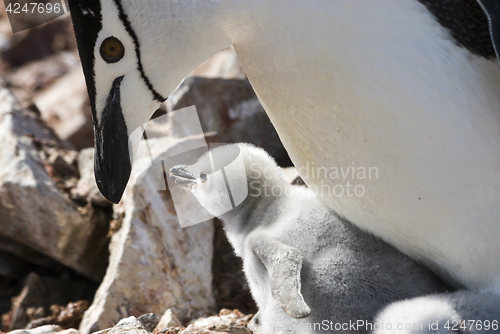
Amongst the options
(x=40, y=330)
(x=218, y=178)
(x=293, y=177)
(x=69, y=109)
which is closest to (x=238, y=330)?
(x=218, y=178)

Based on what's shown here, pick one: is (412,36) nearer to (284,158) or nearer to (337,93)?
(337,93)

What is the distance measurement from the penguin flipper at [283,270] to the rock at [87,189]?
985 millimetres

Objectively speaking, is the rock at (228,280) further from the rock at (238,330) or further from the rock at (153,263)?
the rock at (238,330)

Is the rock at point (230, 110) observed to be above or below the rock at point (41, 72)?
above

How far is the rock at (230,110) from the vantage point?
2.44m

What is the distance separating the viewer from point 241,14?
1062 millimetres

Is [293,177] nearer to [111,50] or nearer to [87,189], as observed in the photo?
[87,189]

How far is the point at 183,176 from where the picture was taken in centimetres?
164

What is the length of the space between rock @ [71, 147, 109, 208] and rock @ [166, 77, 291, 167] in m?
0.46

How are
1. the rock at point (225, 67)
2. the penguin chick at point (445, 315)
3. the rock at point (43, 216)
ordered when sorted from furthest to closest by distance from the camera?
the rock at point (225, 67)
the rock at point (43, 216)
the penguin chick at point (445, 315)

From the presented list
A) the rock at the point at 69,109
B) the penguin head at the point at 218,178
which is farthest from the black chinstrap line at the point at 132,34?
the rock at the point at 69,109

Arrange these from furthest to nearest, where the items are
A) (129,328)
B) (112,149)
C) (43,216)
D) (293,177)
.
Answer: (43,216), (293,177), (129,328), (112,149)

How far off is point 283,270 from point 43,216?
4.07ft

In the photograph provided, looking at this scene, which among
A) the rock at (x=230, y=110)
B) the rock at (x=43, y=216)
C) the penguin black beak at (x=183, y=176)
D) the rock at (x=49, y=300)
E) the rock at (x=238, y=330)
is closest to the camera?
the rock at (x=238, y=330)
